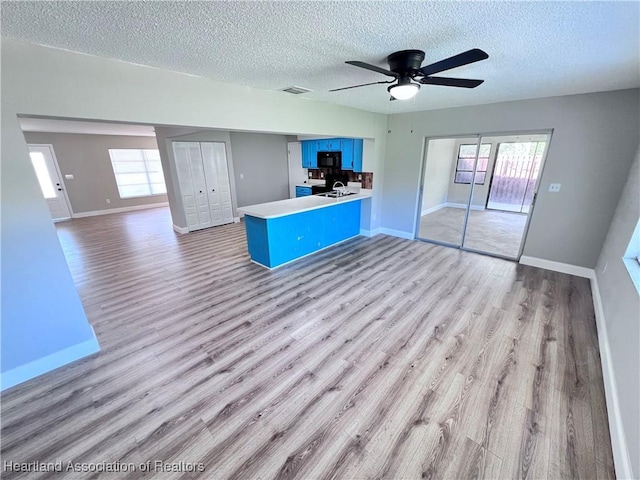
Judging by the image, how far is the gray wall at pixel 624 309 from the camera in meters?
1.43

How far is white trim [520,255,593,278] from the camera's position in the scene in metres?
3.64

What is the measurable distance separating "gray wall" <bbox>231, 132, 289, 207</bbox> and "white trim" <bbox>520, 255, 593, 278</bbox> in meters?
6.17

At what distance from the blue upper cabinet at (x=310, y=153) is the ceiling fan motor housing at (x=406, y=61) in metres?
4.30

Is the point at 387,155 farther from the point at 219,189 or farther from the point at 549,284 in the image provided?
the point at 219,189

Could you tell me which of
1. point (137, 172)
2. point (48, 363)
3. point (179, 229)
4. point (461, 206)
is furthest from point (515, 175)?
point (137, 172)

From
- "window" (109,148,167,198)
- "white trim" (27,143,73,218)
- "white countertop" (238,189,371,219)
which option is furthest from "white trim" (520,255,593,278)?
"white trim" (27,143,73,218)

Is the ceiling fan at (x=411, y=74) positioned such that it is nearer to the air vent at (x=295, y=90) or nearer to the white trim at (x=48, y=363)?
the air vent at (x=295, y=90)

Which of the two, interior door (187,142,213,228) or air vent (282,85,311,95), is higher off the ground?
air vent (282,85,311,95)

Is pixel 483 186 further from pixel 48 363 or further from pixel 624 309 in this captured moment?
pixel 48 363

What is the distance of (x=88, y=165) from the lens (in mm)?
7570

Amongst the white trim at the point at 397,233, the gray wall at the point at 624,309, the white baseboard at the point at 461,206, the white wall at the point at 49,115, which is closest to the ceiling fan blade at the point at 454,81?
the gray wall at the point at 624,309

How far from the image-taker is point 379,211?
5.64 m

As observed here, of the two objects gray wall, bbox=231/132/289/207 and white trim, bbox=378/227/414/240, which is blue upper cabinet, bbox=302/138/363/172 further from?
white trim, bbox=378/227/414/240

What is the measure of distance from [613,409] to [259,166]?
289 inches
